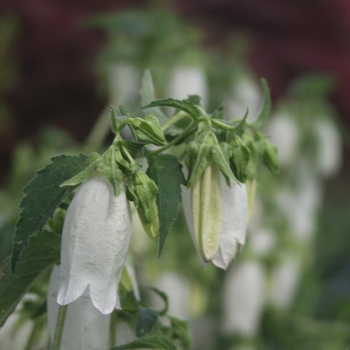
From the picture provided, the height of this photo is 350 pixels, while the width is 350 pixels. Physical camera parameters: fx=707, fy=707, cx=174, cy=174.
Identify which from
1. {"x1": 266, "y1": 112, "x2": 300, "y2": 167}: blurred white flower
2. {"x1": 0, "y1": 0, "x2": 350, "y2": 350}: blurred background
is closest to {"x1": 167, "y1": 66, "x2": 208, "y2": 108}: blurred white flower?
{"x1": 0, "y1": 0, "x2": 350, "y2": 350}: blurred background

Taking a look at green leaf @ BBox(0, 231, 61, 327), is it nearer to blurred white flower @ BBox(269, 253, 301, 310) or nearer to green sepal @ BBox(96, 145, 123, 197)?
green sepal @ BBox(96, 145, 123, 197)

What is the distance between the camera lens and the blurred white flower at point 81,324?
2.38ft

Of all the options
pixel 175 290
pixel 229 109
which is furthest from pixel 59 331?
pixel 229 109

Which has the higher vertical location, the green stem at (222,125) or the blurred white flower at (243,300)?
the green stem at (222,125)

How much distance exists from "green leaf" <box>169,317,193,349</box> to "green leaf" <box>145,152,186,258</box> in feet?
0.70

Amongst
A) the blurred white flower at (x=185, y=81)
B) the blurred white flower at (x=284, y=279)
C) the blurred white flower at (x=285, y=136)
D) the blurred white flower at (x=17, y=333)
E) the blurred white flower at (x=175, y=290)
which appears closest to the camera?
the blurred white flower at (x=17, y=333)

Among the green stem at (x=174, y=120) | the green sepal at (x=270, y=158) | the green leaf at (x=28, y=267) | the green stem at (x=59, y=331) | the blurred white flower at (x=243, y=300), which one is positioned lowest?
the blurred white flower at (x=243, y=300)

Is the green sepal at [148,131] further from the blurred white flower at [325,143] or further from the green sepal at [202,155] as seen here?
the blurred white flower at [325,143]

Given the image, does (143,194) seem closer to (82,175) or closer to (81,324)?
(82,175)

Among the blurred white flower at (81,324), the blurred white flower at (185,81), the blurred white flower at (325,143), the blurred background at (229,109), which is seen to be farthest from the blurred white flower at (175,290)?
the blurred white flower at (81,324)

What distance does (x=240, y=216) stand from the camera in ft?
2.41

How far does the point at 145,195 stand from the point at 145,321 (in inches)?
6.9

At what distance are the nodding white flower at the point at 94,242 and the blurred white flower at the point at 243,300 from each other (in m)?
1.23

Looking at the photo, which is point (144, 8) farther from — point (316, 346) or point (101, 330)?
point (101, 330)
